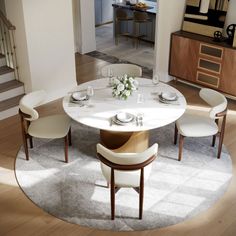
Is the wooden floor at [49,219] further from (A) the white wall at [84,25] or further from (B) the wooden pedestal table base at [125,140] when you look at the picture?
(A) the white wall at [84,25]

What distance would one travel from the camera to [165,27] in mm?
6188

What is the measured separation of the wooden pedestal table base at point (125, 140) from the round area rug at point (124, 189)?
0.30 metres

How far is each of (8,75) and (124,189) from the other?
274 centimetres

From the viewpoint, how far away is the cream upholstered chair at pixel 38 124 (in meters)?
4.15

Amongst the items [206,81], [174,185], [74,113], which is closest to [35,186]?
[74,113]

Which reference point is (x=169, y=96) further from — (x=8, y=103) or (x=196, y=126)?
(x=8, y=103)

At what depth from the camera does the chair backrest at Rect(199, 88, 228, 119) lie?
4.16 meters

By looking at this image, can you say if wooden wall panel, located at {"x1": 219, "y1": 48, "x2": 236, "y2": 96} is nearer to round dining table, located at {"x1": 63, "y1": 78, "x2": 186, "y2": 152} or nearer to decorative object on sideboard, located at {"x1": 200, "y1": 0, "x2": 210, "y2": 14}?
decorative object on sideboard, located at {"x1": 200, "y1": 0, "x2": 210, "y2": 14}

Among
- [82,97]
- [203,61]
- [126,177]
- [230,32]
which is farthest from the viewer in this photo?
[203,61]

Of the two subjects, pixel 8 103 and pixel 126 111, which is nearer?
pixel 126 111

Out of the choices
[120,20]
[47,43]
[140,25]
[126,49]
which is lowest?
[126,49]

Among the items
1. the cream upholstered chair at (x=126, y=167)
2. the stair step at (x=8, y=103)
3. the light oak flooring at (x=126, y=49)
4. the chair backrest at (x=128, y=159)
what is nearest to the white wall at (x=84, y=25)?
the light oak flooring at (x=126, y=49)

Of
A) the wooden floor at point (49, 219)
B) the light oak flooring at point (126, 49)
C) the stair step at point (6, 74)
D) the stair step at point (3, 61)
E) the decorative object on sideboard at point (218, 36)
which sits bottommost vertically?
the wooden floor at point (49, 219)

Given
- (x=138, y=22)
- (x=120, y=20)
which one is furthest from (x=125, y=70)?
(x=120, y=20)
